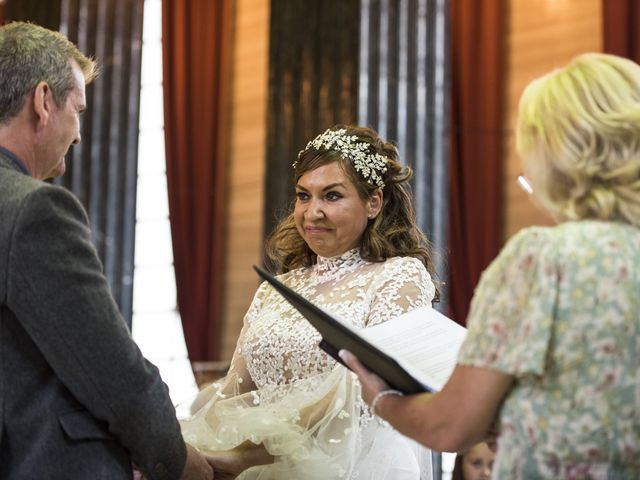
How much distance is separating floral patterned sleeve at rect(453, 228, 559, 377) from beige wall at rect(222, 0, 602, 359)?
6205 mm

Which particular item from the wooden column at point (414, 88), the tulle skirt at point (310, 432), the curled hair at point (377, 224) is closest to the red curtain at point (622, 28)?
the wooden column at point (414, 88)

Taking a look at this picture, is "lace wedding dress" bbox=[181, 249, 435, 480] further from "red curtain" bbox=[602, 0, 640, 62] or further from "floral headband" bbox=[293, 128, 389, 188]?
"red curtain" bbox=[602, 0, 640, 62]

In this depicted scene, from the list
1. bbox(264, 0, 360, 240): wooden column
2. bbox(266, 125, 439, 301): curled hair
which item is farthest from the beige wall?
bbox(266, 125, 439, 301): curled hair

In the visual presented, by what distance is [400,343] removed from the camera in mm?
2723

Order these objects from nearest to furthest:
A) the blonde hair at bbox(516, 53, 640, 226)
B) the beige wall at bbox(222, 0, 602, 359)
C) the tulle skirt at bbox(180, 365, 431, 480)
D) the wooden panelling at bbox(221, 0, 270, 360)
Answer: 1. the blonde hair at bbox(516, 53, 640, 226)
2. the tulle skirt at bbox(180, 365, 431, 480)
3. the beige wall at bbox(222, 0, 602, 359)
4. the wooden panelling at bbox(221, 0, 270, 360)

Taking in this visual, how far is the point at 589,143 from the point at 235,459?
1656 mm

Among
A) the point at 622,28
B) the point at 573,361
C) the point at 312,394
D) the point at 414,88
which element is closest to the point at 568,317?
the point at 573,361

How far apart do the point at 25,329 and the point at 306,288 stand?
1.61 meters

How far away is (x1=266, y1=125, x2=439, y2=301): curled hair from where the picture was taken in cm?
418

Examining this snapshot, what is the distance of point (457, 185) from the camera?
8.29m

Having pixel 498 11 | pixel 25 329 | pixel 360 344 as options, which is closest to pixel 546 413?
pixel 360 344

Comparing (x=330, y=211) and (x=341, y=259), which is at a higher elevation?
(x=330, y=211)

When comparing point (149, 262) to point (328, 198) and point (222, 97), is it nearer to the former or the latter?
point (222, 97)

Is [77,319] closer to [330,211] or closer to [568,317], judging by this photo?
[568,317]
